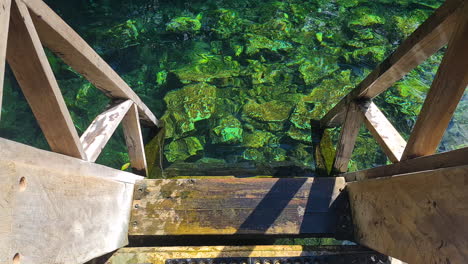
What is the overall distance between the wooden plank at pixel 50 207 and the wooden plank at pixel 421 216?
142 cm

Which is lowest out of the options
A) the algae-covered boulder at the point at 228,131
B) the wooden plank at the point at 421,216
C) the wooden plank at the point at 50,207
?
the wooden plank at the point at 50,207

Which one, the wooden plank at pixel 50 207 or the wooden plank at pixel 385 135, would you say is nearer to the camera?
the wooden plank at pixel 50 207

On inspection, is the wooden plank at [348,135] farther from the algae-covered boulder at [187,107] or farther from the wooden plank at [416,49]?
the algae-covered boulder at [187,107]

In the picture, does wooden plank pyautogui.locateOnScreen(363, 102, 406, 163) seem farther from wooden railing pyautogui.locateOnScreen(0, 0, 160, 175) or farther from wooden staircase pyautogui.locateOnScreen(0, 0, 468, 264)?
wooden railing pyautogui.locateOnScreen(0, 0, 160, 175)

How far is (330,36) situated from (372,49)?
795 millimetres

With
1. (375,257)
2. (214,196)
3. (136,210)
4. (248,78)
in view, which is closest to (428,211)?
(375,257)

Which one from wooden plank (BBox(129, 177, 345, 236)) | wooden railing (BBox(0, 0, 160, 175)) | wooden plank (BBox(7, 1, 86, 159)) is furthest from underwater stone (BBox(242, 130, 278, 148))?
wooden plank (BBox(7, 1, 86, 159))

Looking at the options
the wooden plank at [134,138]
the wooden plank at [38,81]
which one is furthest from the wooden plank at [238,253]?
the wooden plank at [134,138]

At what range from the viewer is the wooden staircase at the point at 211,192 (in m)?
1.06

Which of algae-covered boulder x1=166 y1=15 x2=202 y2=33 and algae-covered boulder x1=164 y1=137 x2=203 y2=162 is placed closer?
algae-covered boulder x1=164 y1=137 x2=203 y2=162

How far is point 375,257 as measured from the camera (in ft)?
7.02

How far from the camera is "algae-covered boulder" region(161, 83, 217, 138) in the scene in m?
4.59

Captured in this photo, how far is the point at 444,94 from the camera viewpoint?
1297 millimetres

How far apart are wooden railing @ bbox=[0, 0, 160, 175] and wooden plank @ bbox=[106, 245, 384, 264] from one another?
80 cm
